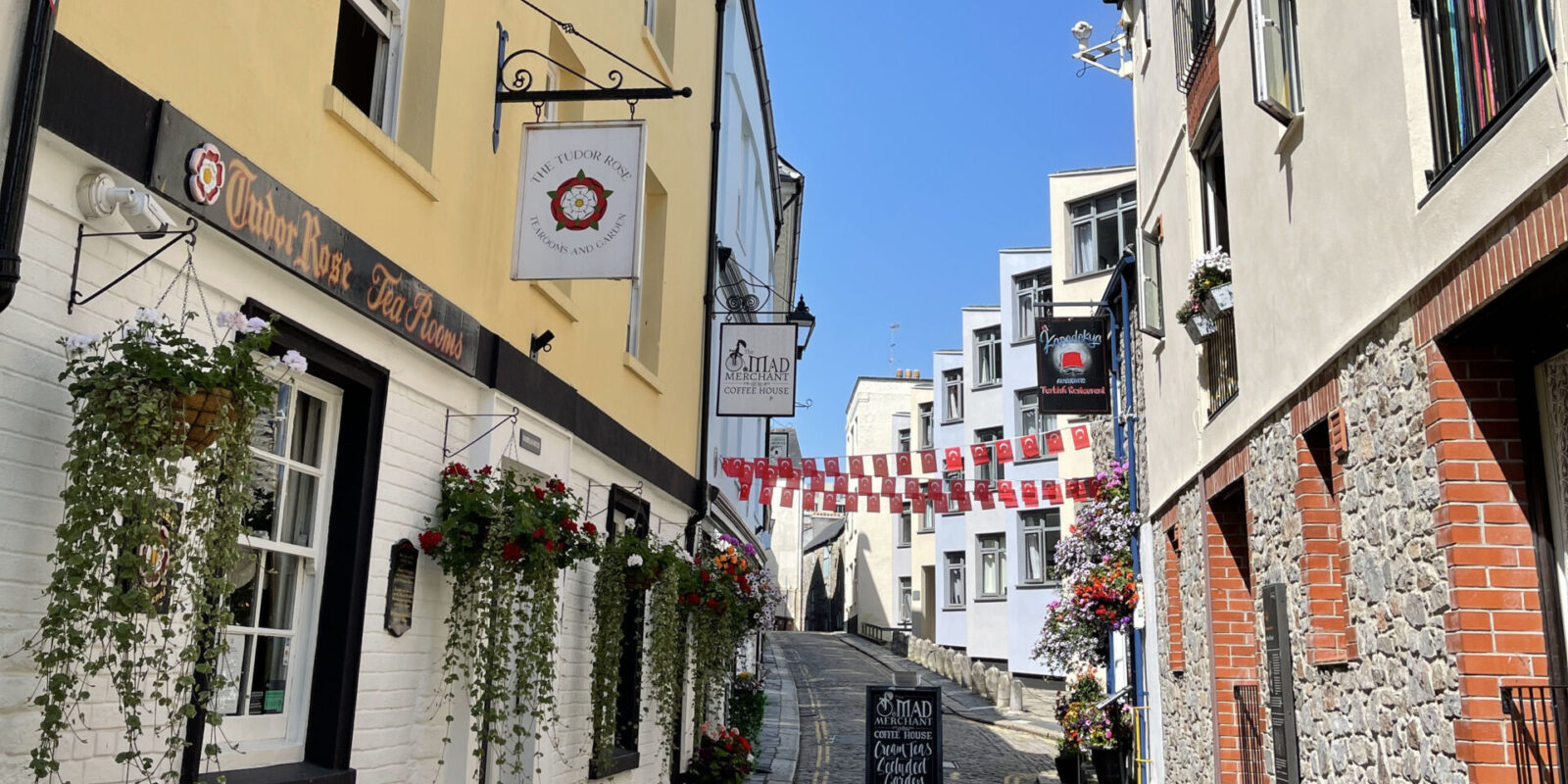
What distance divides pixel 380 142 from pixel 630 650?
6291mm

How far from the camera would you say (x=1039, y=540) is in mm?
30188

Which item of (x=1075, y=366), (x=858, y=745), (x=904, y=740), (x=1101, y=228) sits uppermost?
(x=1101, y=228)

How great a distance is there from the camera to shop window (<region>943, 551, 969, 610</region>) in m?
36.8

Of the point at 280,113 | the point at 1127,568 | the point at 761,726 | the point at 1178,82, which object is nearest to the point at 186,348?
the point at 280,113

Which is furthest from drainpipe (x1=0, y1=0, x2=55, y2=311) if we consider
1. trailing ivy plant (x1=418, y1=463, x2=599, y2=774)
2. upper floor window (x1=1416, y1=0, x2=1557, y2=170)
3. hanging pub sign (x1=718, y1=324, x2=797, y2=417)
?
hanging pub sign (x1=718, y1=324, x2=797, y2=417)

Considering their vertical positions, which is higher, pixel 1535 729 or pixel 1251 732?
pixel 1535 729

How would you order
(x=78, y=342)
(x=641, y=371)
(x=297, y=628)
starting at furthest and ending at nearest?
(x=641, y=371) < (x=297, y=628) < (x=78, y=342)

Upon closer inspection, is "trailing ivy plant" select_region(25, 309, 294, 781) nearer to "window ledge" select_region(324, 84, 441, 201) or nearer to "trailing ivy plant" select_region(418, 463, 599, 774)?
"window ledge" select_region(324, 84, 441, 201)

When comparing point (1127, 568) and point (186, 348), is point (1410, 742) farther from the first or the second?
point (1127, 568)

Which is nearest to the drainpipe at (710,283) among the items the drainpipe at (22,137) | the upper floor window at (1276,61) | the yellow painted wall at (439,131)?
the yellow painted wall at (439,131)

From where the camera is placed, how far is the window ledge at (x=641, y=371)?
419 inches

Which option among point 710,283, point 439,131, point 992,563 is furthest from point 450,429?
point 992,563

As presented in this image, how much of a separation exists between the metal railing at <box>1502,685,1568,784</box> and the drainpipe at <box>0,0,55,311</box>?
17.0 ft

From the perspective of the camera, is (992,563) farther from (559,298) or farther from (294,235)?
(294,235)
